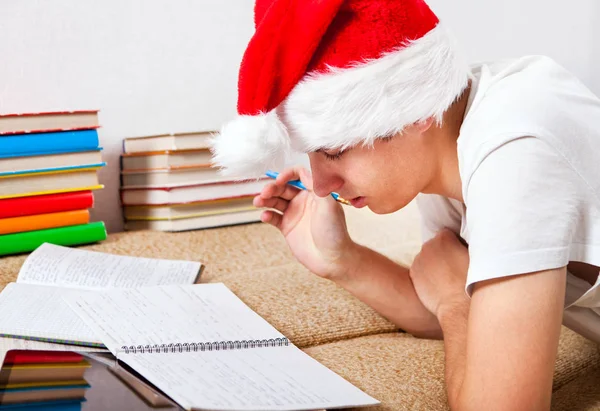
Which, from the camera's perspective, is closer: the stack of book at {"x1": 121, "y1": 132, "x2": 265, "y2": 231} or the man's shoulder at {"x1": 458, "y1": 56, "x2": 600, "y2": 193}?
the man's shoulder at {"x1": 458, "y1": 56, "x2": 600, "y2": 193}

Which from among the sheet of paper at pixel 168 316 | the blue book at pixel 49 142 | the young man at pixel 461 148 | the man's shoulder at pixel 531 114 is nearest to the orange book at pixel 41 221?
the blue book at pixel 49 142

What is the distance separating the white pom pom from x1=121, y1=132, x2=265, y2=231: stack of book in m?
0.69

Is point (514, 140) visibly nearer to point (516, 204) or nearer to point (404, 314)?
point (516, 204)

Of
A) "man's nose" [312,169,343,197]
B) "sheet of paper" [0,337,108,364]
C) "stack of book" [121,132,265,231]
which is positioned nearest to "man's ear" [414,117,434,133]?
"man's nose" [312,169,343,197]

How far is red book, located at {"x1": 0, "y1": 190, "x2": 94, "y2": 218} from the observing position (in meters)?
1.29

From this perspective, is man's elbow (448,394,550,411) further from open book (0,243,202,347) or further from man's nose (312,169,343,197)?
open book (0,243,202,347)

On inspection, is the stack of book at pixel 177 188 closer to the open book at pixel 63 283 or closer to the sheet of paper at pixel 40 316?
the open book at pixel 63 283

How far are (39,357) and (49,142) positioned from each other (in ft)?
2.30

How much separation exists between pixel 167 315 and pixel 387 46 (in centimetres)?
45

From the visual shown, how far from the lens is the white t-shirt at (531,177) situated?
633mm

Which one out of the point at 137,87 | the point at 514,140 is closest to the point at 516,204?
the point at 514,140

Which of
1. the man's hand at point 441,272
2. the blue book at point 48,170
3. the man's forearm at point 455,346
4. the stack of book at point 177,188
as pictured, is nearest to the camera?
the man's forearm at point 455,346

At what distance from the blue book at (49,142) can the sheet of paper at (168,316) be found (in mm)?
493

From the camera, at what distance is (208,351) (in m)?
0.75
